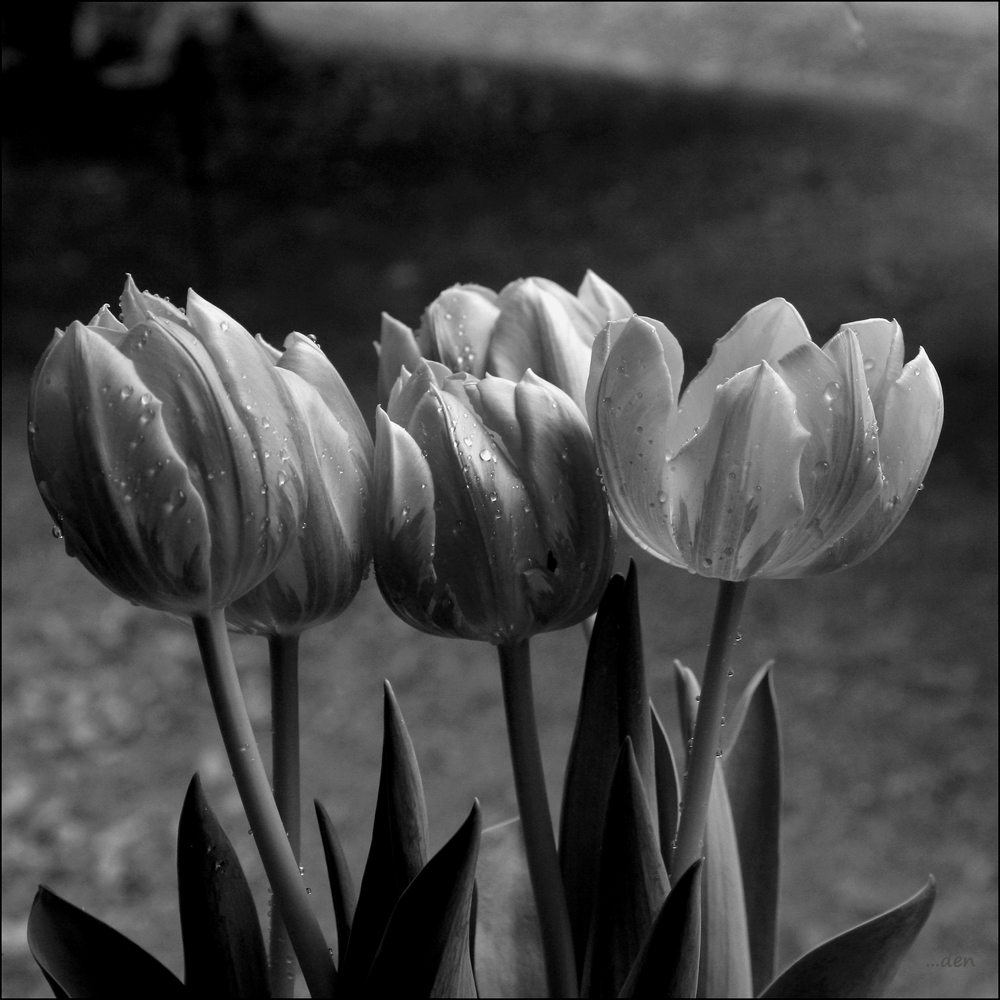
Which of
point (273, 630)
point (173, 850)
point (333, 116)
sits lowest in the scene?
point (173, 850)

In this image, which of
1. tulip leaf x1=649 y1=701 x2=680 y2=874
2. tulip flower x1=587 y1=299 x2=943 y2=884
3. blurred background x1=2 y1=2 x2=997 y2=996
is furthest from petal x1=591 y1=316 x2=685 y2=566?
blurred background x1=2 y1=2 x2=997 y2=996

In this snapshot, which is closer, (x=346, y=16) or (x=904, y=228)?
(x=346, y=16)

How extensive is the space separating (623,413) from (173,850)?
0.63 m

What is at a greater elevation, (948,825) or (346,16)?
(346,16)

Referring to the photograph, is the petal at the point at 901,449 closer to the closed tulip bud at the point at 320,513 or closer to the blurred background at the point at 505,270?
the closed tulip bud at the point at 320,513

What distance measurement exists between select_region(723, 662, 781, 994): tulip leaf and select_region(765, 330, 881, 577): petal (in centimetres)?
16

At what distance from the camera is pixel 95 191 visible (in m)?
0.87

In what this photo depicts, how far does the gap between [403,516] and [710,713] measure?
8cm

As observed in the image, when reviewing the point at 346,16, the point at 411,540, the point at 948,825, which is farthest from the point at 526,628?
the point at 948,825

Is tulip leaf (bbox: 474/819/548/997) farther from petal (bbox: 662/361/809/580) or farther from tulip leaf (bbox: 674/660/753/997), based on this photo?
petal (bbox: 662/361/809/580)

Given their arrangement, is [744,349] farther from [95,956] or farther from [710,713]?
[95,956]

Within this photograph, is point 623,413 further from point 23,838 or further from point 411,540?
point 23,838

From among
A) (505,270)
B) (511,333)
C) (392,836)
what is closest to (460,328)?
(511,333)

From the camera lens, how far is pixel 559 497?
222mm
